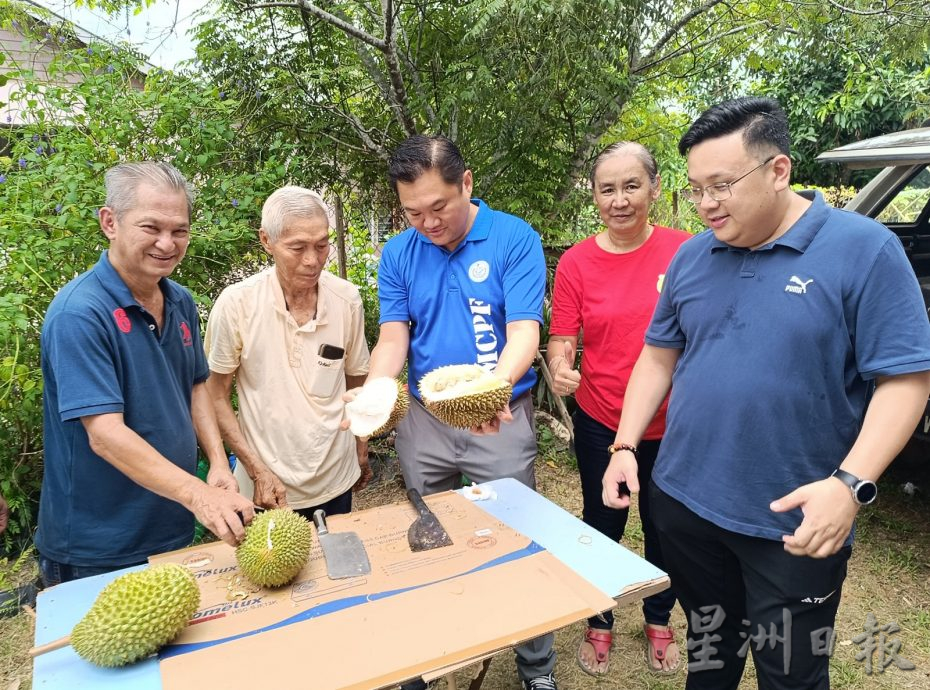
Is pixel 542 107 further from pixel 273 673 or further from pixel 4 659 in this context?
pixel 4 659

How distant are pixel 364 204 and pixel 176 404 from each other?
11.3 ft

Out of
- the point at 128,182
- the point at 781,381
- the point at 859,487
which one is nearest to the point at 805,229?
the point at 781,381

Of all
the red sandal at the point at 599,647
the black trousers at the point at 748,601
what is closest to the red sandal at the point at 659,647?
the red sandal at the point at 599,647

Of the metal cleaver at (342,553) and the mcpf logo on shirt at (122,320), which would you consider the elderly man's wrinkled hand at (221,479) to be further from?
the mcpf logo on shirt at (122,320)

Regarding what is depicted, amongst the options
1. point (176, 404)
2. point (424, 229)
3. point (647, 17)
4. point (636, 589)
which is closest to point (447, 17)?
point (647, 17)

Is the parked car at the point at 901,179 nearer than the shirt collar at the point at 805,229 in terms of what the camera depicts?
No

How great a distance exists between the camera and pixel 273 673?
4.67ft

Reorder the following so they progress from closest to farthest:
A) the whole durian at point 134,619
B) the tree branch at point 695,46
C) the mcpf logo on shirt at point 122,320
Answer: the whole durian at point 134,619 → the mcpf logo on shirt at point 122,320 → the tree branch at point 695,46

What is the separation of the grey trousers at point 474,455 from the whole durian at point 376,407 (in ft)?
1.07

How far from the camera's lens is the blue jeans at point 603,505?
107 inches

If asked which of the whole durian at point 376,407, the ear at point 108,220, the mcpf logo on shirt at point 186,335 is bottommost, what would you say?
the whole durian at point 376,407

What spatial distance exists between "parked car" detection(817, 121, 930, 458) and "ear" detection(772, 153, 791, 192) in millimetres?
2199

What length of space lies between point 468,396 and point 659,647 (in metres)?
1.76

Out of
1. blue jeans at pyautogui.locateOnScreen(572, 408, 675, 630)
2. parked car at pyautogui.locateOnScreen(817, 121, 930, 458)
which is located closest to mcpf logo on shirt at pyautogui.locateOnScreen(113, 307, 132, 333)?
blue jeans at pyautogui.locateOnScreen(572, 408, 675, 630)
